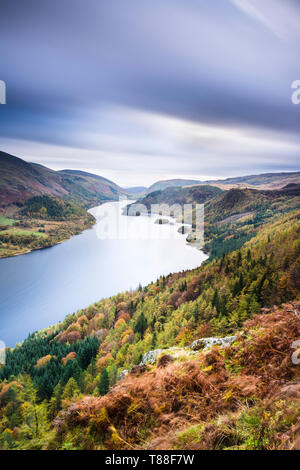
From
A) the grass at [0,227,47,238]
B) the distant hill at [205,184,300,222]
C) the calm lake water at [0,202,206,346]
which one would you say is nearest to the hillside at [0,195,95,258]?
the grass at [0,227,47,238]

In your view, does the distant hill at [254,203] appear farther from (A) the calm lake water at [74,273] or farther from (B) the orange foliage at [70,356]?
(B) the orange foliage at [70,356]

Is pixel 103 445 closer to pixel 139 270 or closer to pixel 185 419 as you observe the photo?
pixel 185 419

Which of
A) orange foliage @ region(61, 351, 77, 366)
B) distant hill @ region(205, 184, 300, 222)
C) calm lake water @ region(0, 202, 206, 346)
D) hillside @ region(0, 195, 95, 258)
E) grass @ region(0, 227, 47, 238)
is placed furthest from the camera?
distant hill @ region(205, 184, 300, 222)

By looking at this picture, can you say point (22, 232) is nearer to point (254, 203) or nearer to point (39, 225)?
point (39, 225)

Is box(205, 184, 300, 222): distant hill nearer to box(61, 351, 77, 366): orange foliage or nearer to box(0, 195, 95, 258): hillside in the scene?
box(0, 195, 95, 258): hillside

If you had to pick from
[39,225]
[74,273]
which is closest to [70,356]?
[74,273]

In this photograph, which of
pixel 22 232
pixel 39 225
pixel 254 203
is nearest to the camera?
pixel 22 232

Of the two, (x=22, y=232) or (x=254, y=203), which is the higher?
(x=254, y=203)

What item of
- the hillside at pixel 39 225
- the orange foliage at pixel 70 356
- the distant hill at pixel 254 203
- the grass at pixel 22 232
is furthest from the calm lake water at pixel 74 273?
the distant hill at pixel 254 203
